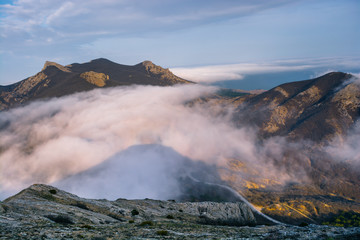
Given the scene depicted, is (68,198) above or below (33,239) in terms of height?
below

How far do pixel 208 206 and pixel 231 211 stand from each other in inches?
770

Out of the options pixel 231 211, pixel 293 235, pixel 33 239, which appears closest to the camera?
pixel 33 239

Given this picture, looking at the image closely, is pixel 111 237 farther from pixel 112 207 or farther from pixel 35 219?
pixel 112 207

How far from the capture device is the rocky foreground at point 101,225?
1719 inches

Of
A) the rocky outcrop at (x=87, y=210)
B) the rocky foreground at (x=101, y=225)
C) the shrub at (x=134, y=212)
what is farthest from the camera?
the shrub at (x=134, y=212)

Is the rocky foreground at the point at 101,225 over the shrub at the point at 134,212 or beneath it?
over

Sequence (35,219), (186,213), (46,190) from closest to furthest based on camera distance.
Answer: (35,219) < (46,190) < (186,213)

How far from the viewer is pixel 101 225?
5525 cm

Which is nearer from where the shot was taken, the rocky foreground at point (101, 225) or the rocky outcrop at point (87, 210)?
the rocky foreground at point (101, 225)

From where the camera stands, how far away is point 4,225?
43.0 meters

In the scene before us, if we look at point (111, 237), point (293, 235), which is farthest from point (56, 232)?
point (293, 235)

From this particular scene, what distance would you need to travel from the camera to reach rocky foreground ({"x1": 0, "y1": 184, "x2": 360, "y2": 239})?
143 feet

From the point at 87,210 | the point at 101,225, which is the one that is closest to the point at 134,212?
the point at 87,210

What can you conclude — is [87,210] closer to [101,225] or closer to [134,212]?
[134,212]
